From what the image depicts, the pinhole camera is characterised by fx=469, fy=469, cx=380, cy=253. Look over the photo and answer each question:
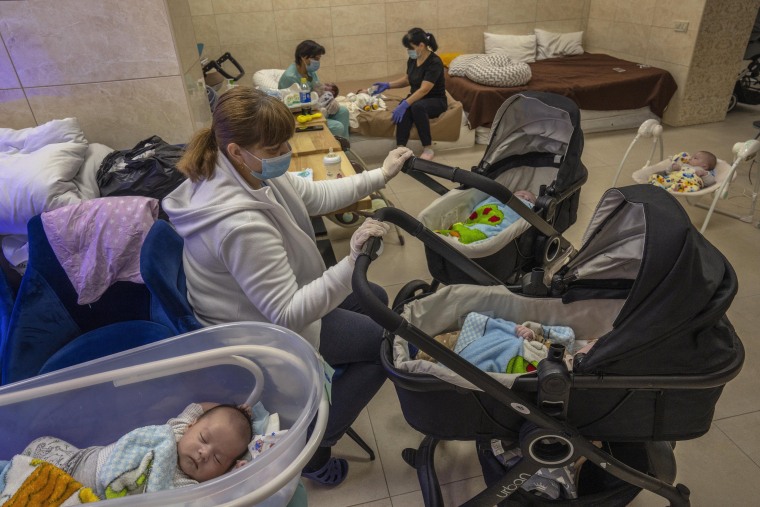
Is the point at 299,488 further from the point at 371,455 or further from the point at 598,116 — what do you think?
the point at 598,116

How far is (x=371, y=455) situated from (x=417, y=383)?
2.38 feet

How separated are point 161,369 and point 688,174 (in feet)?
9.67

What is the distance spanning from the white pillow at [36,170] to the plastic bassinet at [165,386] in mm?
789

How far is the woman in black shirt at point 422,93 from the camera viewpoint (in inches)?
146

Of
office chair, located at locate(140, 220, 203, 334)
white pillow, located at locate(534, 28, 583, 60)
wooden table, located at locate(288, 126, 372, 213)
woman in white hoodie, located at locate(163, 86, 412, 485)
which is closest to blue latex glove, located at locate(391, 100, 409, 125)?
wooden table, located at locate(288, 126, 372, 213)

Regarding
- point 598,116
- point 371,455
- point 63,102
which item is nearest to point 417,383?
point 371,455

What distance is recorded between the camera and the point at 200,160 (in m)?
1.29

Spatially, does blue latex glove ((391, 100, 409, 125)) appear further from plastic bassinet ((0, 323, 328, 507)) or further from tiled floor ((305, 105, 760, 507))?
plastic bassinet ((0, 323, 328, 507))

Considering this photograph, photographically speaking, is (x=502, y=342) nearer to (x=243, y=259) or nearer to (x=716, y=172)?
(x=243, y=259)

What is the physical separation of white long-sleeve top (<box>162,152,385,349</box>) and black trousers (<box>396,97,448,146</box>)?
285cm

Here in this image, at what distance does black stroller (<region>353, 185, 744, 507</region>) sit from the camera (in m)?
0.99

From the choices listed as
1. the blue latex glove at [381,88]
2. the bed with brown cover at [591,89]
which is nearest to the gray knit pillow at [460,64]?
the bed with brown cover at [591,89]

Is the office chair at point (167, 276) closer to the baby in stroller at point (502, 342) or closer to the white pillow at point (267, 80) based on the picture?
the baby in stroller at point (502, 342)

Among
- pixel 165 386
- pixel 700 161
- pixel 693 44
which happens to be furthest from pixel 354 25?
pixel 165 386
